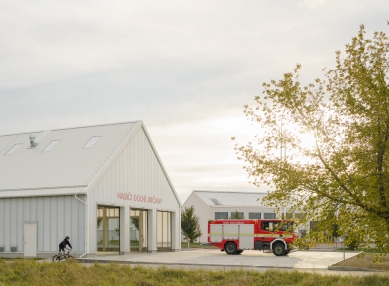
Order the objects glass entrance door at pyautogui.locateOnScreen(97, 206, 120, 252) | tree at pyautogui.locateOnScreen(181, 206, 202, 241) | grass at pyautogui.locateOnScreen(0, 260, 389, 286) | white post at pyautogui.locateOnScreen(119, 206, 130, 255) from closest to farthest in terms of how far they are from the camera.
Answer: grass at pyautogui.locateOnScreen(0, 260, 389, 286)
glass entrance door at pyautogui.locateOnScreen(97, 206, 120, 252)
white post at pyautogui.locateOnScreen(119, 206, 130, 255)
tree at pyautogui.locateOnScreen(181, 206, 202, 241)

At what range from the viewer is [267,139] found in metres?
20.9

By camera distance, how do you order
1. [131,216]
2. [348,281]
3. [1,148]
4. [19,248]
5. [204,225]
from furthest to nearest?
[204,225] < [1,148] < [131,216] < [19,248] < [348,281]

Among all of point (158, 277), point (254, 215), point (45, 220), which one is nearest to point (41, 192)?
point (45, 220)

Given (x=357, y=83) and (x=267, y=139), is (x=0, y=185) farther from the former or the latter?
(x=357, y=83)

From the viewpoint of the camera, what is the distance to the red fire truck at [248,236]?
1604 inches

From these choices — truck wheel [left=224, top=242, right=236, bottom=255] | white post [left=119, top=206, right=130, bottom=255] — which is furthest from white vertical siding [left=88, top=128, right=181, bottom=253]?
truck wheel [left=224, top=242, right=236, bottom=255]

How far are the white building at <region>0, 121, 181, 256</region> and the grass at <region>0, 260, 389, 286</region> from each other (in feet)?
41.3

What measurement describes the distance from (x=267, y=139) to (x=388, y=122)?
4206 millimetres

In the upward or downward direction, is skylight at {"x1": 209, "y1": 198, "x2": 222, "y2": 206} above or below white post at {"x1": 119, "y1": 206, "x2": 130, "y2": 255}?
above

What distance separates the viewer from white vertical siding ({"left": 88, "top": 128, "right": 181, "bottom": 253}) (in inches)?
1488

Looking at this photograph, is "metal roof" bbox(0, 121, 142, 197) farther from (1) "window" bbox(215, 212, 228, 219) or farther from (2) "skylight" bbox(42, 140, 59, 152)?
(1) "window" bbox(215, 212, 228, 219)

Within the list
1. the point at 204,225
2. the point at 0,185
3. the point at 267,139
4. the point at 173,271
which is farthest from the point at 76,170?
the point at 204,225

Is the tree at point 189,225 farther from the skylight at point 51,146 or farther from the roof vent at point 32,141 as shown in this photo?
the roof vent at point 32,141

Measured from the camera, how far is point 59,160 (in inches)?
1654
